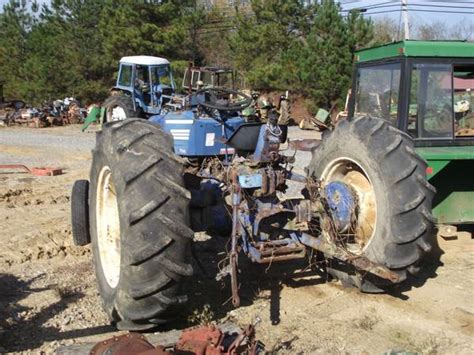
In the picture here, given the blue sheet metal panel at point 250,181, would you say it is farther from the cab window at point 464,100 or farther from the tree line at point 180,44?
the tree line at point 180,44

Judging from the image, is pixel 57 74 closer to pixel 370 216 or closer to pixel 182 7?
pixel 182 7

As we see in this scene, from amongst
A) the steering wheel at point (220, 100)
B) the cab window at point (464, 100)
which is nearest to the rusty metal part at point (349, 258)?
the steering wheel at point (220, 100)

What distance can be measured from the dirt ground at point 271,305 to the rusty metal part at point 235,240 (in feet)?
1.36

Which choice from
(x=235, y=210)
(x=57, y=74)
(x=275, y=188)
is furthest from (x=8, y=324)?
(x=57, y=74)

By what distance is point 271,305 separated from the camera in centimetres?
469

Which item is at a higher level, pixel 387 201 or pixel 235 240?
pixel 387 201

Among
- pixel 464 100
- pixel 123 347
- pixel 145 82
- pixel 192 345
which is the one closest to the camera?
pixel 123 347

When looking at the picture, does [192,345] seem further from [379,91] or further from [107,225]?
[379,91]

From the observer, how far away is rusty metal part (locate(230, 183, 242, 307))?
3924 mm

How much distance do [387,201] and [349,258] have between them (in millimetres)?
566

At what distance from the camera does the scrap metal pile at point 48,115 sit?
26.4 metres

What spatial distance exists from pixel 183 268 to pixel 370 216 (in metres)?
1.90

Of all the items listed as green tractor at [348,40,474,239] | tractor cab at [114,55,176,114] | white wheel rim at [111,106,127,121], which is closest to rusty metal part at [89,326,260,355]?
green tractor at [348,40,474,239]

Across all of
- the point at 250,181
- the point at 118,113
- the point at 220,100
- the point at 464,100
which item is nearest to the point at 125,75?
the point at 118,113
